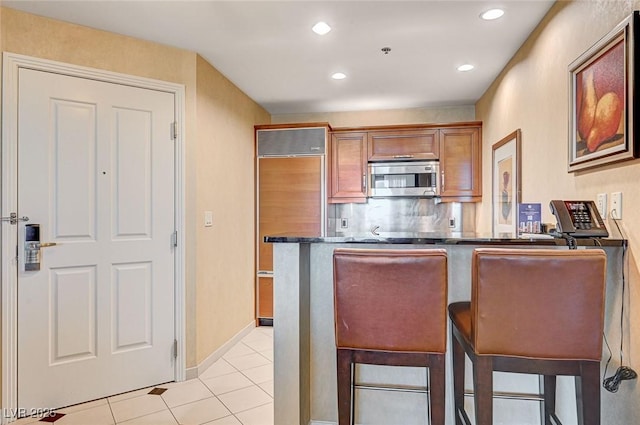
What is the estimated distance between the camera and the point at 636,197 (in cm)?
137

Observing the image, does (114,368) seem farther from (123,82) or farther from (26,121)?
(123,82)

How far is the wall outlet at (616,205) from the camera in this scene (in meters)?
1.47

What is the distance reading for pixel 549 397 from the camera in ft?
5.20

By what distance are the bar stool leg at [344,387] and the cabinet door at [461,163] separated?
297cm

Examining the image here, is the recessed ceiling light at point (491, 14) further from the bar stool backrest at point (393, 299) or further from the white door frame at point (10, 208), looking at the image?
the white door frame at point (10, 208)

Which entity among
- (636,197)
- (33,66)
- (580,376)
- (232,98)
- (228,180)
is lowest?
(580,376)

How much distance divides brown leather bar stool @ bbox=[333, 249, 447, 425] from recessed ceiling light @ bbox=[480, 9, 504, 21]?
1.71 metres

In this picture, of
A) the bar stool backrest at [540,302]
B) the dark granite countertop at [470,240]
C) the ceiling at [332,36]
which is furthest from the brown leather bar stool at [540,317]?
the ceiling at [332,36]

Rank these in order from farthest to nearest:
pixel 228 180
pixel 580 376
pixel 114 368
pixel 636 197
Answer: pixel 228 180 → pixel 114 368 → pixel 636 197 → pixel 580 376

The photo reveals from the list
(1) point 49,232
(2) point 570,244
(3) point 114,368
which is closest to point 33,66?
(1) point 49,232

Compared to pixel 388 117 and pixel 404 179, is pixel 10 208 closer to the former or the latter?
pixel 404 179

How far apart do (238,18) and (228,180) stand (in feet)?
4.87

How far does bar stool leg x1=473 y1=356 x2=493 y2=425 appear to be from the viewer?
1232 millimetres

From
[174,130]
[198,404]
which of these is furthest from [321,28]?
[198,404]
